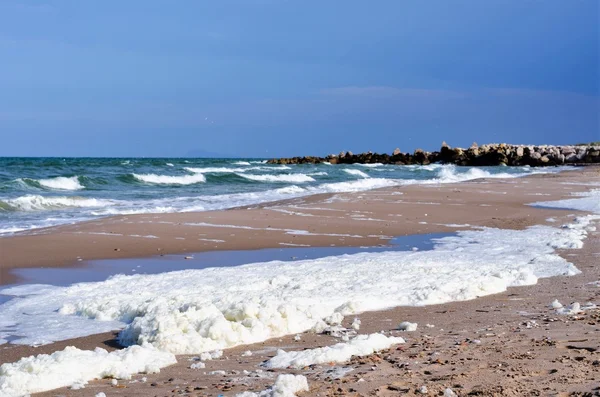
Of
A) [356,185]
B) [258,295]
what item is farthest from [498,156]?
[258,295]

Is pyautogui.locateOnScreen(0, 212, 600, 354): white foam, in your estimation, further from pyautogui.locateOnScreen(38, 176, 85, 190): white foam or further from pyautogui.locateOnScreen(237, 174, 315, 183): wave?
pyautogui.locateOnScreen(237, 174, 315, 183): wave

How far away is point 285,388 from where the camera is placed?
372cm

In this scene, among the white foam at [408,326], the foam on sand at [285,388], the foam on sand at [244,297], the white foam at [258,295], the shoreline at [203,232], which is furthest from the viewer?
the shoreline at [203,232]

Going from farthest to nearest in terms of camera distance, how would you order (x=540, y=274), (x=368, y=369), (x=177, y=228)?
(x=177, y=228)
(x=540, y=274)
(x=368, y=369)

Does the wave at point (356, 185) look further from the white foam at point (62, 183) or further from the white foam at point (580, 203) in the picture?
the white foam at point (580, 203)

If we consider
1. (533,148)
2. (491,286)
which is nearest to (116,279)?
(491,286)

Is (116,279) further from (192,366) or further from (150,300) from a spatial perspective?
(192,366)

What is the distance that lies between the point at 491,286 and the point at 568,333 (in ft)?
6.59

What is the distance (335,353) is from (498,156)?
5686 centimetres

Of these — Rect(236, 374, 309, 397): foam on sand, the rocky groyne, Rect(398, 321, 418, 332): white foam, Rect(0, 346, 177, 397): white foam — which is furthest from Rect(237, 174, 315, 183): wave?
Rect(236, 374, 309, 397): foam on sand

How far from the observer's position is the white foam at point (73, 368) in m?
4.09

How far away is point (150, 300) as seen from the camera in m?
6.24

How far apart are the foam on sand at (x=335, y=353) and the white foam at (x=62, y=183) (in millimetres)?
26156

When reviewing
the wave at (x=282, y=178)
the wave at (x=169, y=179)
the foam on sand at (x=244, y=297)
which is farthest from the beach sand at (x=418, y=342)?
the wave at (x=282, y=178)
